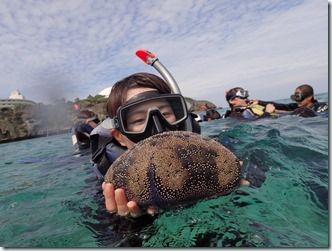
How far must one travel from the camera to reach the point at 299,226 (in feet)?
5.74

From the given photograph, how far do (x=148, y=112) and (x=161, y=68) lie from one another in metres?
1.44

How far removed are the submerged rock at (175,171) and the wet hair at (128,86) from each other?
0.97m

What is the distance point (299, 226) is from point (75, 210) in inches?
91.1

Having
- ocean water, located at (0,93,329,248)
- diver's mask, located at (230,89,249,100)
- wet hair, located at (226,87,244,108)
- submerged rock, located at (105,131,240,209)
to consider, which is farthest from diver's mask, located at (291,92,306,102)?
submerged rock, located at (105,131,240,209)

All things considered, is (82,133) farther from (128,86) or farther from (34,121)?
(34,121)

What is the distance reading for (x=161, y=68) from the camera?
142 inches

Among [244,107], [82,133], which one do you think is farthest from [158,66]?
[244,107]

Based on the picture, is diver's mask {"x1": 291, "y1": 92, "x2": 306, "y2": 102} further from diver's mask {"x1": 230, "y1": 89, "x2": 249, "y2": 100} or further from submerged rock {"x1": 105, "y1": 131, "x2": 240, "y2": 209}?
submerged rock {"x1": 105, "y1": 131, "x2": 240, "y2": 209}

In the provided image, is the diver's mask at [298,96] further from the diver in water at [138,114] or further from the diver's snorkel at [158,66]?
the diver in water at [138,114]

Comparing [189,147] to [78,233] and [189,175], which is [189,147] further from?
[78,233]

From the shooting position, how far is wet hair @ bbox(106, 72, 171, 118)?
275cm

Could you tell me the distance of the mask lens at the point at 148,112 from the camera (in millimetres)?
2429

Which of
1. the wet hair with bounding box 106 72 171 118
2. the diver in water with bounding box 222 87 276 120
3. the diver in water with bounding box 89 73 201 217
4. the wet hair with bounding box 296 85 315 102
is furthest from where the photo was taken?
the diver in water with bounding box 222 87 276 120

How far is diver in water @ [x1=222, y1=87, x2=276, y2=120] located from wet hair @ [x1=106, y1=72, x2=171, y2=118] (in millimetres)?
7516
